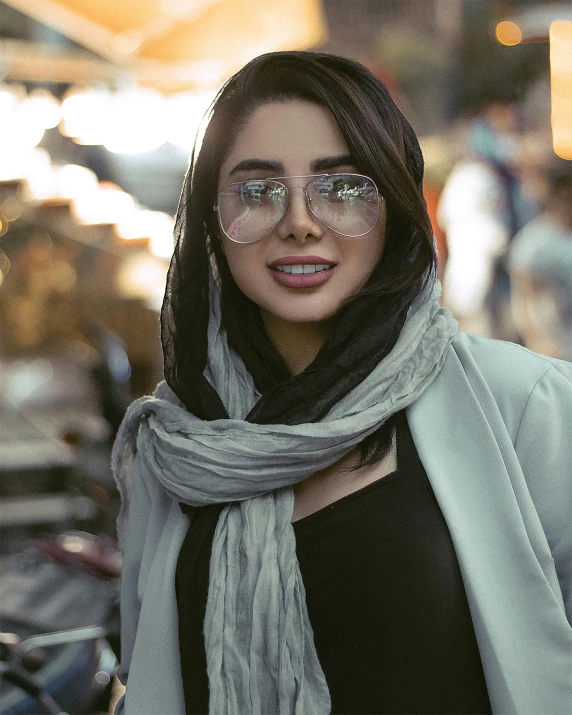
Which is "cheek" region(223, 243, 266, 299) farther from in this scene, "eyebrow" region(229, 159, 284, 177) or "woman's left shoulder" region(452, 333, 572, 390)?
"woman's left shoulder" region(452, 333, 572, 390)

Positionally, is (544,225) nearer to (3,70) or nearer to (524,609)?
(3,70)

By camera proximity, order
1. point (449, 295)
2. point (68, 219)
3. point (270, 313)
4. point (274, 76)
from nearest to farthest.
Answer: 1. point (274, 76)
2. point (270, 313)
3. point (68, 219)
4. point (449, 295)

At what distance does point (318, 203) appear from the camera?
1.51m

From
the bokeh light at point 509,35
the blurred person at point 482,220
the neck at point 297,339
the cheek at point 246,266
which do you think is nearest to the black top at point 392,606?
the neck at point 297,339

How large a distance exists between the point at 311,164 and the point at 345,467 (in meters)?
0.50

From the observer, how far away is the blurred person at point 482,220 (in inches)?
279

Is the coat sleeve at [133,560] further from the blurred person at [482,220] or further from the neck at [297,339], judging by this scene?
the blurred person at [482,220]

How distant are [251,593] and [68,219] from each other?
18.3ft

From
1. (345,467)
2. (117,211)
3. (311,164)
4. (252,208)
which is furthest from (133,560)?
(117,211)

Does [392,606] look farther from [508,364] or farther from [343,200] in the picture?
[343,200]

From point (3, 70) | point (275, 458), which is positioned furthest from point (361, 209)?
point (3, 70)

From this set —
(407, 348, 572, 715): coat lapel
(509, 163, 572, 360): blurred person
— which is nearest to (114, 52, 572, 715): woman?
(407, 348, 572, 715): coat lapel

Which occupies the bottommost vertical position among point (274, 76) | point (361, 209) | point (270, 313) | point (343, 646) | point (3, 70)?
point (343, 646)

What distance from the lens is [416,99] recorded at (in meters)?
11.2
